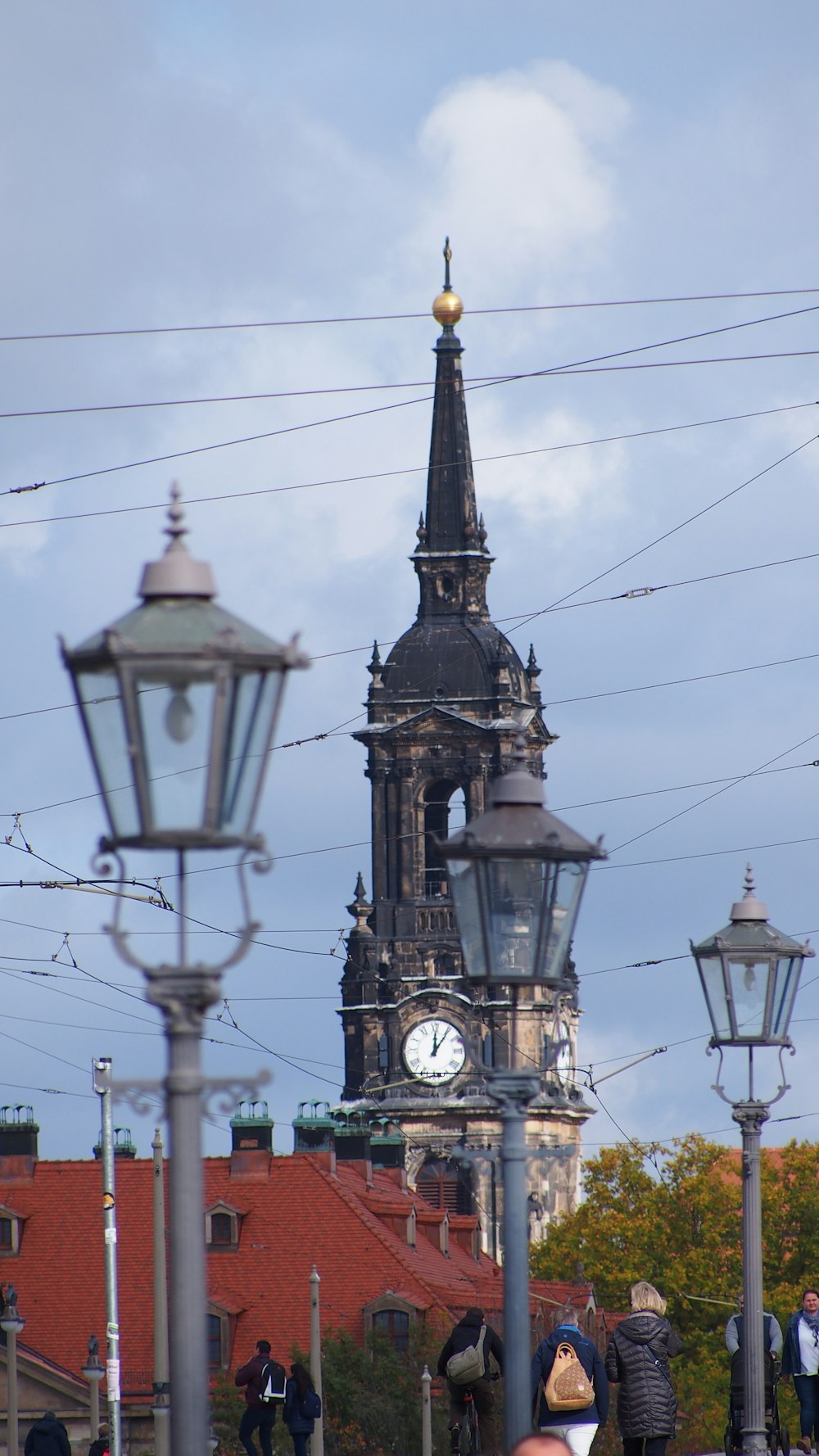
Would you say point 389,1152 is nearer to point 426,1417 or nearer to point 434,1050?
point 434,1050

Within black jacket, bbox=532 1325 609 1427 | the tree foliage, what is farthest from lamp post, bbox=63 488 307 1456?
the tree foliage

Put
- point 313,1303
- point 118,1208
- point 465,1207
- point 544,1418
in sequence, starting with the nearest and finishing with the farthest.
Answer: point 544,1418, point 313,1303, point 118,1208, point 465,1207

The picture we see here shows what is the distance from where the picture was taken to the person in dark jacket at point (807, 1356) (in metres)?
20.8

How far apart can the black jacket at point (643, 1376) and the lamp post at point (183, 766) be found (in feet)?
26.9

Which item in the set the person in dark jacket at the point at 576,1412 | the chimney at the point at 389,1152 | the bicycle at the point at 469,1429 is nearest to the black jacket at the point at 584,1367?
the person in dark jacket at the point at 576,1412

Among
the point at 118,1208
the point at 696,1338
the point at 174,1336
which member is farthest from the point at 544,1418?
the point at 696,1338

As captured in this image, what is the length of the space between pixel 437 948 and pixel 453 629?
1054 cm

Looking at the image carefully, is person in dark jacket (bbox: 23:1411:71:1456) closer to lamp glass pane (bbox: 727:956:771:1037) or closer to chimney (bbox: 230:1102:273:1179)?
lamp glass pane (bbox: 727:956:771:1037)

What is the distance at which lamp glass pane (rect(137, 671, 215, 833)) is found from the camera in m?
9.30

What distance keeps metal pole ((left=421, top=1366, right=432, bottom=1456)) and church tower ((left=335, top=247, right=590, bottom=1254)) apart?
4837 cm

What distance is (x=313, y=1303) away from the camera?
4334cm

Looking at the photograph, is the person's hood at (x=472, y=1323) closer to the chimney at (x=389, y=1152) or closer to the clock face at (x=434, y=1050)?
the chimney at (x=389, y=1152)

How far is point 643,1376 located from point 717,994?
2.15 m

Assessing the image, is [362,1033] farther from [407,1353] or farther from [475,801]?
[407,1353]
